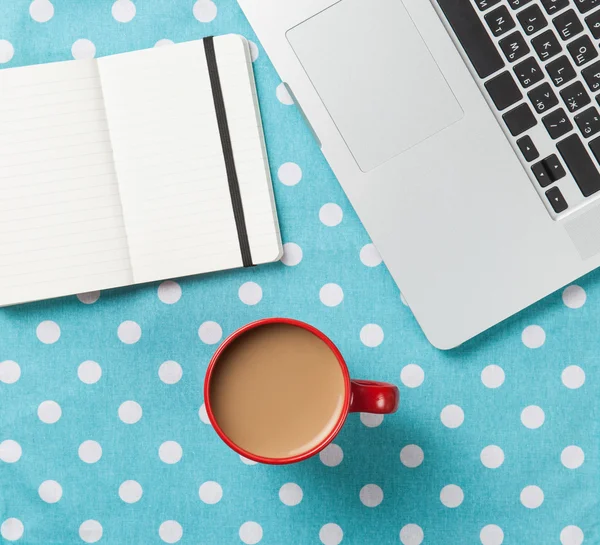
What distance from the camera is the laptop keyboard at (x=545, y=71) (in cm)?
59

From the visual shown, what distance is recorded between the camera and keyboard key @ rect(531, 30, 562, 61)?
1.93 ft

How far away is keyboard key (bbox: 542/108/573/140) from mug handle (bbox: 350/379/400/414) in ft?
0.93

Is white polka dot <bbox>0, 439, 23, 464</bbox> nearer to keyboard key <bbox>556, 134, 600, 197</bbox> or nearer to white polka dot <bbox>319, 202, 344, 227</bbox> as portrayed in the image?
white polka dot <bbox>319, 202, 344, 227</bbox>

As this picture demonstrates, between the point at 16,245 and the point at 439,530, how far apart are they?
53 centimetres

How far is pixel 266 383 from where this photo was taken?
21.7 inches

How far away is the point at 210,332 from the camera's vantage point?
0.67 metres

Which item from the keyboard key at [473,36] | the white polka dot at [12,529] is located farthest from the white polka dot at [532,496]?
the white polka dot at [12,529]

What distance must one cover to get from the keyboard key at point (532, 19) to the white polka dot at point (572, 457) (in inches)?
16.5

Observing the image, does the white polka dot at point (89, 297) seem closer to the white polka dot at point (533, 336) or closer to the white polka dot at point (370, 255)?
the white polka dot at point (370, 255)

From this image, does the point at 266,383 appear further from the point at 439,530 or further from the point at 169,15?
the point at 169,15

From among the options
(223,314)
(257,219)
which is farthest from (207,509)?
(257,219)

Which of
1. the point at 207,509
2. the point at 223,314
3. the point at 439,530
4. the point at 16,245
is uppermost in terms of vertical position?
the point at 16,245

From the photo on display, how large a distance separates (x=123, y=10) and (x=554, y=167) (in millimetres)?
460

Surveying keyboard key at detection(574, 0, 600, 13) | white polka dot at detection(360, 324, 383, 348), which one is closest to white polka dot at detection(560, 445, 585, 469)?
white polka dot at detection(360, 324, 383, 348)
